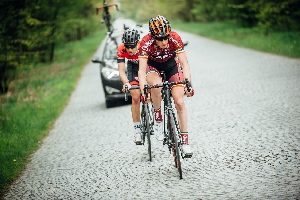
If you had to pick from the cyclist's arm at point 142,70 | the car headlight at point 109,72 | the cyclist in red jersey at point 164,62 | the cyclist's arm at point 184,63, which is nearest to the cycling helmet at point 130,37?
the cyclist in red jersey at point 164,62

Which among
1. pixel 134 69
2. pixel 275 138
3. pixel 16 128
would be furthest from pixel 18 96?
pixel 275 138

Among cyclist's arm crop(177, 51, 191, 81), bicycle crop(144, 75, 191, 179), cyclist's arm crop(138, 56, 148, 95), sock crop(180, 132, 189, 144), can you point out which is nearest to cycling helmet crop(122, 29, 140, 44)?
cyclist's arm crop(138, 56, 148, 95)

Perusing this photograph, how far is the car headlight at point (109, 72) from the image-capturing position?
12219mm

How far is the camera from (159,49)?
6.32 metres

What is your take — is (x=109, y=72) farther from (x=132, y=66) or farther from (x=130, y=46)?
(x=130, y=46)

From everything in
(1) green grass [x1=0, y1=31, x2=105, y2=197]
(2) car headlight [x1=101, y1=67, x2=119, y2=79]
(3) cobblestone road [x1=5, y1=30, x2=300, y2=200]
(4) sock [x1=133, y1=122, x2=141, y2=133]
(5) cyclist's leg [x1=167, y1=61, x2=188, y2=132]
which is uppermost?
(5) cyclist's leg [x1=167, y1=61, x2=188, y2=132]

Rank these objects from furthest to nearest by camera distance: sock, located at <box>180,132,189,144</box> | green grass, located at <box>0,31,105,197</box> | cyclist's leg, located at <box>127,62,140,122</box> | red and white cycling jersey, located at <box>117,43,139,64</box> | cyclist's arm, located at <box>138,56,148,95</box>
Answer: green grass, located at <box>0,31,105,197</box>
red and white cycling jersey, located at <box>117,43,139,64</box>
cyclist's leg, located at <box>127,62,140,122</box>
cyclist's arm, located at <box>138,56,148,95</box>
sock, located at <box>180,132,189,144</box>

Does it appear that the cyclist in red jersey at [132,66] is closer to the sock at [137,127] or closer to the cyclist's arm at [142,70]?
the sock at [137,127]

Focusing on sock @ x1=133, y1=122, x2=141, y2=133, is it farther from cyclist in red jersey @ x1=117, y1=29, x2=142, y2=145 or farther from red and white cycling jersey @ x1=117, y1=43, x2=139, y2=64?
red and white cycling jersey @ x1=117, y1=43, x2=139, y2=64

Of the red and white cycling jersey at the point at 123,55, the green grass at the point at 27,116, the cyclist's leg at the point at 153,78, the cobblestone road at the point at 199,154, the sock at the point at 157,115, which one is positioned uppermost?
the red and white cycling jersey at the point at 123,55

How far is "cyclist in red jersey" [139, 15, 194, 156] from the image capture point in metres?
5.87

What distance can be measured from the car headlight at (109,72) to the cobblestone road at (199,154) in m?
0.94

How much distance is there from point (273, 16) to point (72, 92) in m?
13.9

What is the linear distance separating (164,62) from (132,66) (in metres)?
1.35
